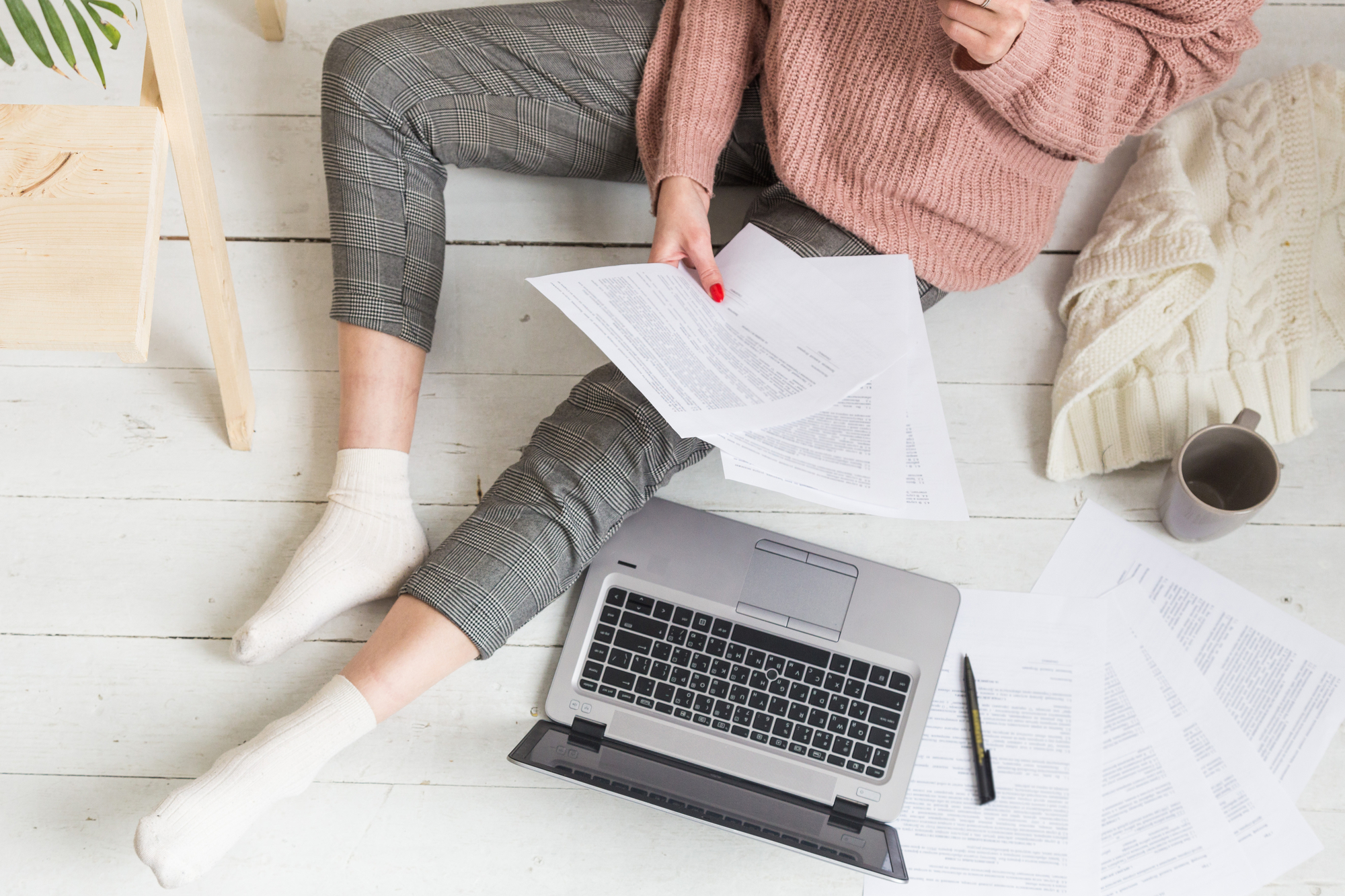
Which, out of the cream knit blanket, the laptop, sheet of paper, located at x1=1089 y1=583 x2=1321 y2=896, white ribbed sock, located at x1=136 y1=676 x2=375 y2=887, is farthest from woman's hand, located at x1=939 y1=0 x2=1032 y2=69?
white ribbed sock, located at x1=136 y1=676 x2=375 y2=887

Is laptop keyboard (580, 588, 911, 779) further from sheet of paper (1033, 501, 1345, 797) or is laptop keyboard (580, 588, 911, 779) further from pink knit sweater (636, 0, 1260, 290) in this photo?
pink knit sweater (636, 0, 1260, 290)

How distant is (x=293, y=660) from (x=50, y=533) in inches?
11.5

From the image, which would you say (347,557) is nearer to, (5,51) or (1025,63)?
(5,51)

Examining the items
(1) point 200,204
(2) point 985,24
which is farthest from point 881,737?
(1) point 200,204

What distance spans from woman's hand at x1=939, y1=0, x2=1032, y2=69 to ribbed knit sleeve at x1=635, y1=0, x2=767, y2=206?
226 mm

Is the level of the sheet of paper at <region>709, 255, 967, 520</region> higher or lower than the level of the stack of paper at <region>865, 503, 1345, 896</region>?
higher

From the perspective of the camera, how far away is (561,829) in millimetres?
896

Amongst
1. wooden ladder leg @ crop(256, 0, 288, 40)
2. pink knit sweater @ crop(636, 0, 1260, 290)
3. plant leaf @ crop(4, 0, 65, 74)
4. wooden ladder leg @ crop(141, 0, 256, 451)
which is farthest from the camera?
wooden ladder leg @ crop(256, 0, 288, 40)

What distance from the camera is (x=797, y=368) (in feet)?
2.53

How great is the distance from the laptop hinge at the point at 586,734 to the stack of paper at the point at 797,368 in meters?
0.32

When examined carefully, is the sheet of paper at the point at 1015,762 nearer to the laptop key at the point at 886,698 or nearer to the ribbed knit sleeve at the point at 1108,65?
the laptop key at the point at 886,698

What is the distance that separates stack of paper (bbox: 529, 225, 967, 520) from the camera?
73 centimetres

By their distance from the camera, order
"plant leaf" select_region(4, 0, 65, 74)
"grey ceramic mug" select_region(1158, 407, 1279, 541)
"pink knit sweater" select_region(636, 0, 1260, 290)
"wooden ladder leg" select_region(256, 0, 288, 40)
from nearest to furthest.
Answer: "plant leaf" select_region(4, 0, 65, 74) < "pink knit sweater" select_region(636, 0, 1260, 290) < "grey ceramic mug" select_region(1158, 407, 1279, 541) < "wooden ladder leg" select_region(256, 0, 288, 40)

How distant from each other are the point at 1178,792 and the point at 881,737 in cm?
30
